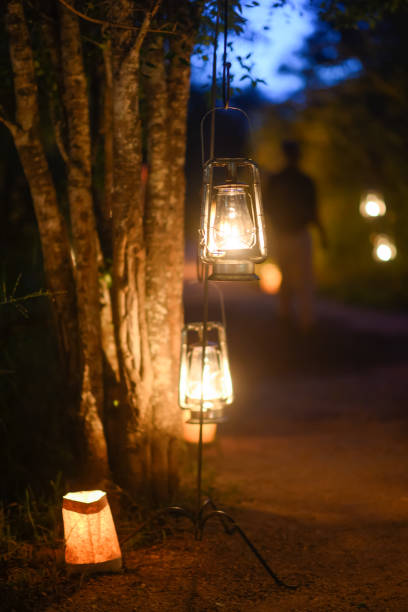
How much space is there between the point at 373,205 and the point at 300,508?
8906 millimetres

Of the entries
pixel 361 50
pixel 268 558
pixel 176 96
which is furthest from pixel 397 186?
pixel 268 558

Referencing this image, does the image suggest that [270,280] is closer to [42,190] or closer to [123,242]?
[123,242]

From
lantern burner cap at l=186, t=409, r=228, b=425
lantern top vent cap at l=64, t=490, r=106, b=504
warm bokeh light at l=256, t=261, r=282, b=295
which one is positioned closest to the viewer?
lantern top vent cap at l=64, t=490, r=106, b=504

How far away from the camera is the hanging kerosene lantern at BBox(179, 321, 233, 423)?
13.6 ft

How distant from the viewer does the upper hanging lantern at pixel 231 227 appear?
332 cm

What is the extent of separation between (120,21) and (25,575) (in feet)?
10.4

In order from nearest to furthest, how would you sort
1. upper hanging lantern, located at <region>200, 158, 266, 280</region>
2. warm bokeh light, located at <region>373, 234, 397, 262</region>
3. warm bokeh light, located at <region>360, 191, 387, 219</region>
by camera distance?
upper hanging lantern, located at <region>200, 158, 266, 280</region>, warm bokeh light, located at <region>360, 191, 387, 219</region>, warm bokeh light, located at <region>373, 234, 397, 262</region>

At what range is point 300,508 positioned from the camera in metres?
4.64

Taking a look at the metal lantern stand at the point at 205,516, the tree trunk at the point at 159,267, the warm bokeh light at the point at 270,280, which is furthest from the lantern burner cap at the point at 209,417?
the warm bokeh light at the point at 270,280

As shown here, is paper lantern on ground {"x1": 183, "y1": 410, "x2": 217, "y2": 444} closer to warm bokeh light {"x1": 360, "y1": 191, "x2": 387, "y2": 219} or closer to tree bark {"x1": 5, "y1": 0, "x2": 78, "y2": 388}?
tree bark {"x1": 5, "y1": 0, "x2": 78, "y2": 388}

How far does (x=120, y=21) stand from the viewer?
3.91 metres

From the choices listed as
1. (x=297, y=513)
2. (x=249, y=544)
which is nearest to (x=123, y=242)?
(x=249, y=544)

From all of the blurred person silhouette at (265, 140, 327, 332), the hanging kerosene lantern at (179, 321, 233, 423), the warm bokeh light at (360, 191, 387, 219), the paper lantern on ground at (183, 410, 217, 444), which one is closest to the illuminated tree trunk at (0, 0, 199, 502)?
the hanging kerosene lantern at (179, 321, 233, 423)

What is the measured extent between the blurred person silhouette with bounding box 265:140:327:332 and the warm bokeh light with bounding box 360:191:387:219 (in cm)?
347
